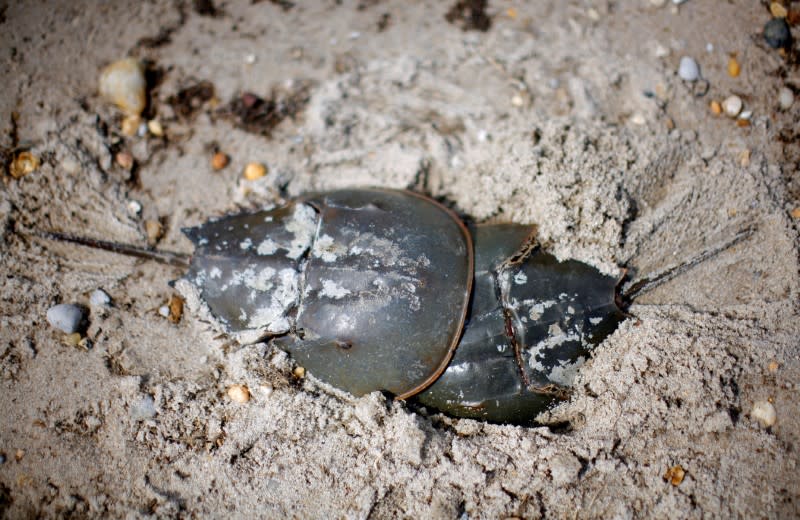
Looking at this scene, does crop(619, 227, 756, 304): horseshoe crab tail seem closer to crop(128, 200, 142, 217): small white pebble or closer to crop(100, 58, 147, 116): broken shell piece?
crop(128, 200, 142, 217): small white pebble

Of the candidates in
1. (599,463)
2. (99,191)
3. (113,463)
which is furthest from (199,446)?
(599,463)

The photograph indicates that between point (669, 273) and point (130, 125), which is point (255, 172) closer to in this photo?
point (130, 125)

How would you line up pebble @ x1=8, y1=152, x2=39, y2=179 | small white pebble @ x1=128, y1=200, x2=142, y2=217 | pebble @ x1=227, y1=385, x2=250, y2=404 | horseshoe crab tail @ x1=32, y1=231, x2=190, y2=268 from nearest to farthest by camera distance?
pebble @ x1=227, y1=385, x2=250, y2=404 < horseshoe crab tail @ x1=32, y1=231, x2=190, y2=268 < pebble @ x1=8, y1=152, x2=39, y2=179 < small white pebble @ x1=128, y1=200, x2=142, y2=217

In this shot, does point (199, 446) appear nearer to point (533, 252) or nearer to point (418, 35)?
point (533, 252)

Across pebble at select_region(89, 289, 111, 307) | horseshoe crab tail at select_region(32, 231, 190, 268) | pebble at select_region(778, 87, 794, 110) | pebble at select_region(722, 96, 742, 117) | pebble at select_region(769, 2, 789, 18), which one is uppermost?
pebble at select_region(769, 2, 789, 18)

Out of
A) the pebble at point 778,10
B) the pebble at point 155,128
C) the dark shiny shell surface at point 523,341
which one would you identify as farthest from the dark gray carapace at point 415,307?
the pebble at point 778,10

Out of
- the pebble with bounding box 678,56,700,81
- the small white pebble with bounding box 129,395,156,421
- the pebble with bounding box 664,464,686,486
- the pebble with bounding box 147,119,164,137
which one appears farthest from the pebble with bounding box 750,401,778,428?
the pebble with bounding box 147,119,164,137

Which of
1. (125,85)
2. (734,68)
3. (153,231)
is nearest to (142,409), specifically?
(153,231)
